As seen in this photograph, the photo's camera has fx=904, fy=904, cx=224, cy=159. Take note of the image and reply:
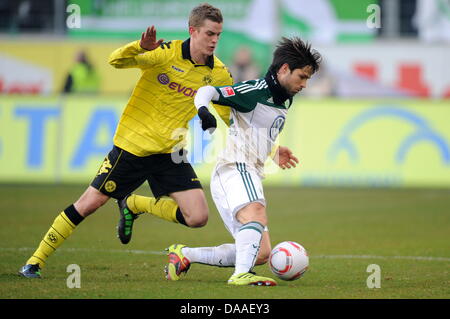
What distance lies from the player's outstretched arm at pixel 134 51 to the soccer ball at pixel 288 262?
6.66ft

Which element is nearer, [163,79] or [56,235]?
[56,235]

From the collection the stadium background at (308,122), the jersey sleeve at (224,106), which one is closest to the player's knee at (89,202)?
the stadium background at (308,122)

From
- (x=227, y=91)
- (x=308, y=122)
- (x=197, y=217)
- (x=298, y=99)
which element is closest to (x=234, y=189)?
(x=227, y=91)

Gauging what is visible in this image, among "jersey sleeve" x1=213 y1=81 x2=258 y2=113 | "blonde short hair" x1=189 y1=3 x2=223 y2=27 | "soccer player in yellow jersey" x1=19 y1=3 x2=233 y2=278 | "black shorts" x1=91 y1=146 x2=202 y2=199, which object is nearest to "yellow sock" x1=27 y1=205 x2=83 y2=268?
"soccer player in yellow jersey" x1=19 y1=3 x2=233 y2=278

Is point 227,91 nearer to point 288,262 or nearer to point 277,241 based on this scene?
point 288,262

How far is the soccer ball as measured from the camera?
23.3 feet

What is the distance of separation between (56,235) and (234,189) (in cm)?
159

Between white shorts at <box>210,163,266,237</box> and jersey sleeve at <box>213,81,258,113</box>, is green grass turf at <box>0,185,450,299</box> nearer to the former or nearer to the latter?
white shorts at <box>210,163,266,237</box>

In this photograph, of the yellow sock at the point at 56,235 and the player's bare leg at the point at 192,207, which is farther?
the player's bare leg at the point at 192,207

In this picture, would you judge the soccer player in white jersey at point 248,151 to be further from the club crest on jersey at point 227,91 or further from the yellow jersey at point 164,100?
the yellow jersey at point 164,100

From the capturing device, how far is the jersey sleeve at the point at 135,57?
7.57 meters

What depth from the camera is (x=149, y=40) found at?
298 inches

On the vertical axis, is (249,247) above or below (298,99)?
below

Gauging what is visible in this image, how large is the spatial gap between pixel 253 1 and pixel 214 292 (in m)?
20.3
